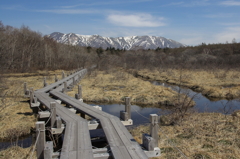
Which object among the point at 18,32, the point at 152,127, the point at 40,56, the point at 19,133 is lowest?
the point at 19,133

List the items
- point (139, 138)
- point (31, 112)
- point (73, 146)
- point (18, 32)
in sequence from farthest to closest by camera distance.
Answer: point (18, 32), point (31, 112), point (139, 138), point (73, 146)

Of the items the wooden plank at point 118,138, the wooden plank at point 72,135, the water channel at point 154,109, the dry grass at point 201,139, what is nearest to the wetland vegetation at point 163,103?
the dry grass at point 201,139

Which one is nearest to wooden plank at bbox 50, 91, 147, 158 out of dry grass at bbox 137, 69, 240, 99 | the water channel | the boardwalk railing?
the boardwalk railing

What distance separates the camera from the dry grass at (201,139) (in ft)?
19.5

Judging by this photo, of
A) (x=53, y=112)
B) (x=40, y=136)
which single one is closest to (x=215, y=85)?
(x=53, y=112)

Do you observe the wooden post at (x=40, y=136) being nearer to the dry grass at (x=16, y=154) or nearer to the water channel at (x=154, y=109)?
the dry grass at (x=16, y=154)

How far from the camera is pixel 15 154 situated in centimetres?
591

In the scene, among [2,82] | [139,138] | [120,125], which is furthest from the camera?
[2,82]

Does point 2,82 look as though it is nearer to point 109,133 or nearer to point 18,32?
point 109,133

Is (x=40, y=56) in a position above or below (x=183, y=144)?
above

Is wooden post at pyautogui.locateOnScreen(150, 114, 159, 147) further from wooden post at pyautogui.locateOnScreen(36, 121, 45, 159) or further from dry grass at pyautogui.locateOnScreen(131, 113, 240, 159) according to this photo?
wooden post at pyautogui.locateOnScreen(36, 121, 45, 159)

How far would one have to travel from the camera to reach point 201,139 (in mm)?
6996

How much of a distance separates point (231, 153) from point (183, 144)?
1.33m

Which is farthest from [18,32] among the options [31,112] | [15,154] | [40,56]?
[15,154]
